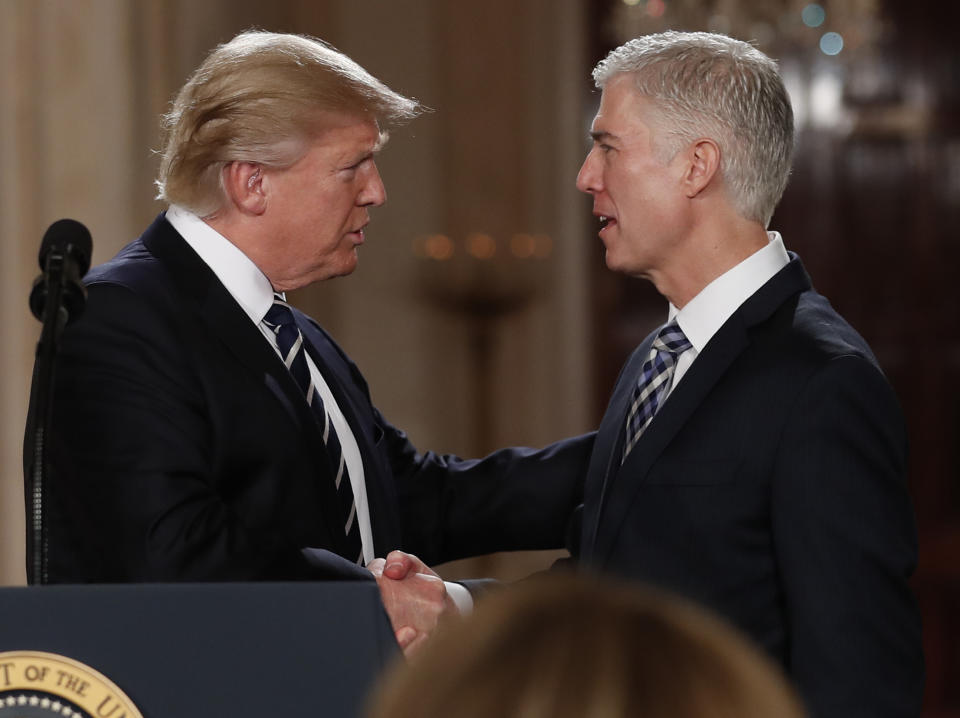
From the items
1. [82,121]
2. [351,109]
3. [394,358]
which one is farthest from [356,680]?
[394,358]

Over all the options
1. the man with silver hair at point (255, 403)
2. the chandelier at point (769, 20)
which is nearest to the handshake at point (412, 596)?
the man with silver hair at point (255, 403)

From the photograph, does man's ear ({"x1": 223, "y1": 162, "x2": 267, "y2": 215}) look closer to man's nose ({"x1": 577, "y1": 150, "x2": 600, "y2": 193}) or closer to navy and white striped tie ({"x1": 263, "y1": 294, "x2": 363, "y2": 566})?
navy and white striped tie ({"x1": 263, "y1": 294, "x2": 363, "y2": 566})

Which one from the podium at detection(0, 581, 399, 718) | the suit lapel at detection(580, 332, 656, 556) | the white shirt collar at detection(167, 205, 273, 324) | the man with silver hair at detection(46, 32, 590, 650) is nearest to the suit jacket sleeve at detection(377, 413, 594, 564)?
the man with silver hair at detection(46, 32, 590, 650)

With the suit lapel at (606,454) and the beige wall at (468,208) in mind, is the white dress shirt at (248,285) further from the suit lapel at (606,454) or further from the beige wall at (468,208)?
the beige wall at (468,208)

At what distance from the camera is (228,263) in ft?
6.48

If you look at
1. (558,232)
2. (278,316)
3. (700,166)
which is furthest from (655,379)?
(558,232)

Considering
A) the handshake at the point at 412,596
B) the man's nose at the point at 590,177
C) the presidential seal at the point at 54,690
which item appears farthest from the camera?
the man's nose at the point at 590,177

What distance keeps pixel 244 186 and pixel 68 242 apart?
61 cm

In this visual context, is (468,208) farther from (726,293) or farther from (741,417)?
(741,417)

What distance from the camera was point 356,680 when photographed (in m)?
1.20

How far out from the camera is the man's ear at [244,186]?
2.04 metres

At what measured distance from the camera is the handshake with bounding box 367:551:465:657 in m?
1.63

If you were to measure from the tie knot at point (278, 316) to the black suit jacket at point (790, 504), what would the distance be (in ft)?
1.82

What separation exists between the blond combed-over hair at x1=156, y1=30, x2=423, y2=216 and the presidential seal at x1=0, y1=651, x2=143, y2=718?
98 cm
